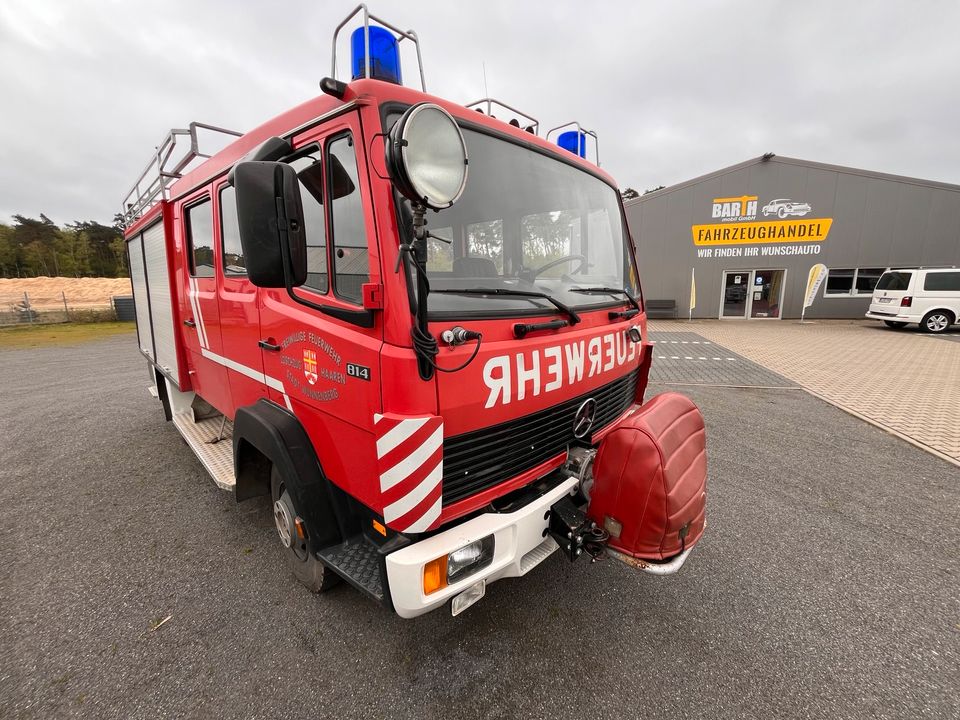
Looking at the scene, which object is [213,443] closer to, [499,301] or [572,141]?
[499,301]

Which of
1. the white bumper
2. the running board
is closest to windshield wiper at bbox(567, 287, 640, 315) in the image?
the white bumper

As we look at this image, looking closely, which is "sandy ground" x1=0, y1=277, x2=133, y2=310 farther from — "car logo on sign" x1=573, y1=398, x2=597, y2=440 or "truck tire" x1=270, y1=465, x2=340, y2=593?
"car logo on sign" x1=573, y1=398, x2=597, y2=440

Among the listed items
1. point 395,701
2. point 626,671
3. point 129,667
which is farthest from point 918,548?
point 129,667

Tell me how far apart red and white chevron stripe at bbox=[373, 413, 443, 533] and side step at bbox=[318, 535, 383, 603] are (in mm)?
272

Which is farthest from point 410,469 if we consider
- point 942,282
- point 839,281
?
point 839,281

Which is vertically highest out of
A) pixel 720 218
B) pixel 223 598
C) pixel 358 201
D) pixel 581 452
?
pixel 720 218

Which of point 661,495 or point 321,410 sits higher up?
point 321,410

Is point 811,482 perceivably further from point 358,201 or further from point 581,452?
point 358,201

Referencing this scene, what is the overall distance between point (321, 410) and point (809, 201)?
18.0 metres

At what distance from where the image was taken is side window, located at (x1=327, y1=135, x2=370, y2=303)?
5.40 ft

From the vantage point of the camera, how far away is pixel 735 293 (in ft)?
51.9

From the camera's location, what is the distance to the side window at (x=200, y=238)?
271 cm

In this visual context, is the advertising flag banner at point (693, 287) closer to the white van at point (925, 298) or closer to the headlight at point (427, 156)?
the white van at point (925, 298)

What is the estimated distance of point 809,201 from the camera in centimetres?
1433
